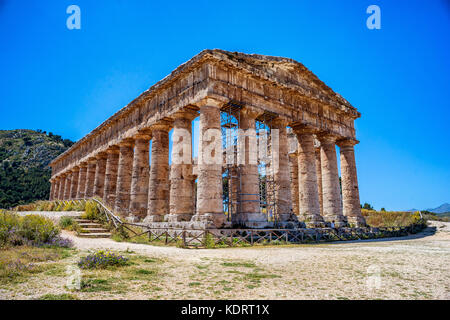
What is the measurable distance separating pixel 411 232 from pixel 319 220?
10.2 m

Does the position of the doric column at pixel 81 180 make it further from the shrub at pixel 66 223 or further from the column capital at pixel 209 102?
the column capital at pixel 209 102

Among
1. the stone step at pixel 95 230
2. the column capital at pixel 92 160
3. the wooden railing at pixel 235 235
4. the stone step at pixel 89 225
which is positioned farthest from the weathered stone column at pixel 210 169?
the column capital at pixel 92 160

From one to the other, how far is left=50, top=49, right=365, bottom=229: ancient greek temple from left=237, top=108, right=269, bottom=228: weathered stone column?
54mm

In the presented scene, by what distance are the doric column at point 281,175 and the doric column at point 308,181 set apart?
1.90m

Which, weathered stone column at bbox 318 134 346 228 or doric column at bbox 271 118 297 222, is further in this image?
weathered stone column at bbox 318 134 346 228

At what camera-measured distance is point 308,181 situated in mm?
18656

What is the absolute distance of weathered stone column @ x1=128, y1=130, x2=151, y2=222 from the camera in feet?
62.9

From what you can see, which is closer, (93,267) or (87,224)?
(93,267)

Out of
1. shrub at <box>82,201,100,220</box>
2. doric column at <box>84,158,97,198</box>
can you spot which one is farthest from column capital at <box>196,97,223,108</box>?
doric column at <box>84,158,97,198</box>

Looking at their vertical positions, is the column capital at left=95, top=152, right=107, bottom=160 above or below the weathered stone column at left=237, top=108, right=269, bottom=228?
above

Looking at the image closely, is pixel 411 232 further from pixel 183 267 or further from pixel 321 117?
pixel 183 267

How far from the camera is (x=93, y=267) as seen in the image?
6.30 m

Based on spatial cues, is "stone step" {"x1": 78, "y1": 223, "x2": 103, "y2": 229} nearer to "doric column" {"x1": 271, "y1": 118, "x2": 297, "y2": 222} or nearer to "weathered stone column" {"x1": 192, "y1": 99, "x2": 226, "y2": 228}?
"weathered stone column" {"x1": 192, "y1": 99, "x2": 226, "y2": 228}
